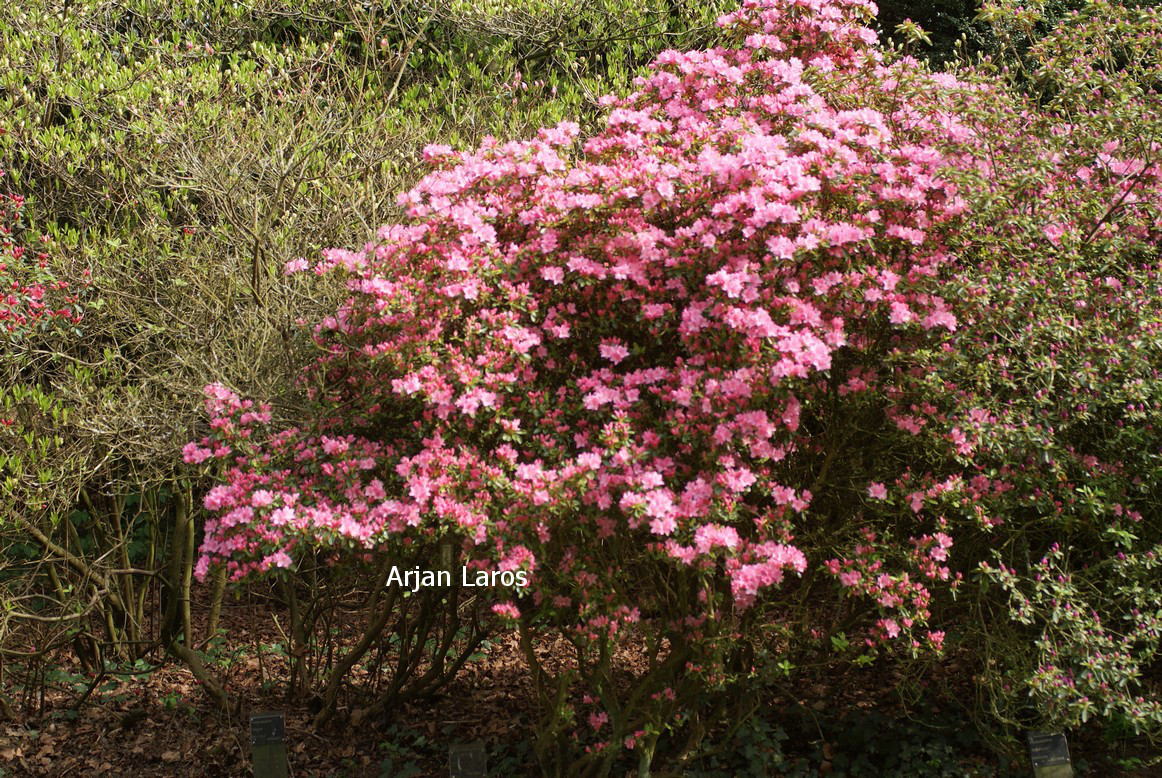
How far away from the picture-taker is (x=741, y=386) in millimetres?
3029

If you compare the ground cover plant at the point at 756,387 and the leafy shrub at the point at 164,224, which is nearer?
the ground cover plant at the point at 756,387

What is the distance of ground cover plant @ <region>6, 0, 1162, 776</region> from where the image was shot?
3119mm

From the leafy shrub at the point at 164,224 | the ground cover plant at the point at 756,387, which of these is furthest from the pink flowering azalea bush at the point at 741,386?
the leafy shrub at the point at 164,224

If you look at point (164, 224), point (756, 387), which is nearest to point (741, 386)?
point (756, 387)

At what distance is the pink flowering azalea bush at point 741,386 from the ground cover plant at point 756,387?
0.5 inches

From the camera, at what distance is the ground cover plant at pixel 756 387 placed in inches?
123

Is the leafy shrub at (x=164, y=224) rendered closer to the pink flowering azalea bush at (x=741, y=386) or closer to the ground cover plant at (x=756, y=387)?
the ground cover plant at (x=756, y=387)

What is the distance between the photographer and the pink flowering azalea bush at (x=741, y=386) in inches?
121

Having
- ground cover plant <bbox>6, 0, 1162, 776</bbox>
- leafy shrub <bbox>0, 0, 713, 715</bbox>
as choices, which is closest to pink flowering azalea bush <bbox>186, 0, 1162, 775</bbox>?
ground cover plant <bbox>6, 0, 1162, 776</bbox>

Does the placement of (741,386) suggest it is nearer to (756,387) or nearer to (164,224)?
(756,387)

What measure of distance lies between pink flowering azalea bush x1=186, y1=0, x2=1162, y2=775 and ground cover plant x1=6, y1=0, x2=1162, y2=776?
0.01m

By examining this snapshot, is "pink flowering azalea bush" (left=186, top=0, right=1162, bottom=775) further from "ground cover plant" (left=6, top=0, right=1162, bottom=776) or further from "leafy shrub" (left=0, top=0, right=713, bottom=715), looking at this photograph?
"leafy shrub" (left=0, top=0, right=713, bottom=715)

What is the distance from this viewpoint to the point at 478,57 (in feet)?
21.9

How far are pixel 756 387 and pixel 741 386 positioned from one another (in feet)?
0.14
